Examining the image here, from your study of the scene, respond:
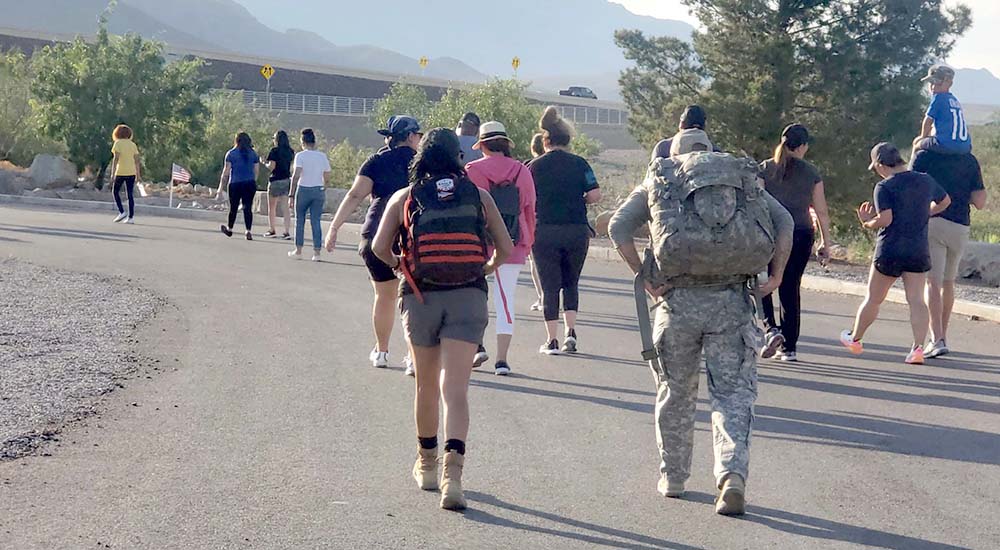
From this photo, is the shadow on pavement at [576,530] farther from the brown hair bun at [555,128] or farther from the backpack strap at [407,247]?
the brown hair bun at [555,128]

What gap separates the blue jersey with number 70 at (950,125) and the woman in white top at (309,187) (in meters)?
9.32

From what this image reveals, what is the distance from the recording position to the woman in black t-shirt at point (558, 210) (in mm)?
10844

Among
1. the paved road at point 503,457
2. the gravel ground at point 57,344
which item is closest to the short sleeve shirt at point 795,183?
the paved road at point 503,457

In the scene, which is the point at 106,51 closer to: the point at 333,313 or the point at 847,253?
the point at 847,253

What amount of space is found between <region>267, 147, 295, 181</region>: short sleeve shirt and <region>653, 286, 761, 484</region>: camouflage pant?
14948 mm

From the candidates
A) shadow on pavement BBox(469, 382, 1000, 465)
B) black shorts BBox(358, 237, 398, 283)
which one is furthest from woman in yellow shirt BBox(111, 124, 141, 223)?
shadow on pavement BBox(469, 382, 1000, 465)

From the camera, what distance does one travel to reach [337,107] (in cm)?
8294

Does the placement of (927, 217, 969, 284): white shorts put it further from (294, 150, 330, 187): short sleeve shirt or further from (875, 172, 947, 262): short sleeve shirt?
(294, 150, 330, 187): short sleeve shirt

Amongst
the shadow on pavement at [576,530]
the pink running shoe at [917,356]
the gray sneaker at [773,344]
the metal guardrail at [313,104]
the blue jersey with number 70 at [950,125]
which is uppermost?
the metal guardrail at [313,104]

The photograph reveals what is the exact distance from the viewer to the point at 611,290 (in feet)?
53.3

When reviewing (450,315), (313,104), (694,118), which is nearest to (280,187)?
→ (694,118)

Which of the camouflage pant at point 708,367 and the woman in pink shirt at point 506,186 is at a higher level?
the woman in pink shirt at point 506,186

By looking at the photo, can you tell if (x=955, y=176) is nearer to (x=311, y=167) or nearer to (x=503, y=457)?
(x=503, y=457)

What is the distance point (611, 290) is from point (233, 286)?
4.60 m
